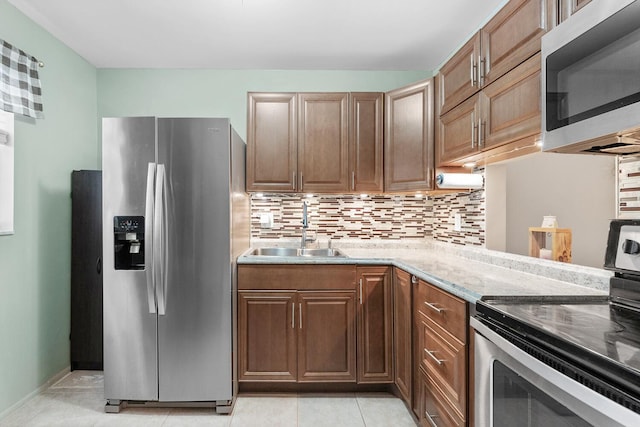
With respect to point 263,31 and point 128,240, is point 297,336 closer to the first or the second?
point 128,240

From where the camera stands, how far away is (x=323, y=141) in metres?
2.94

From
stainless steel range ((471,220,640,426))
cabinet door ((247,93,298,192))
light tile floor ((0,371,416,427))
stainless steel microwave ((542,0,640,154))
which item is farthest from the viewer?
cabinet door ((247,93,298,192))

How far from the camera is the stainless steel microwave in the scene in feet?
3.10

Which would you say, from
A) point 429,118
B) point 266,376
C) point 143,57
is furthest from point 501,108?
point 143,57

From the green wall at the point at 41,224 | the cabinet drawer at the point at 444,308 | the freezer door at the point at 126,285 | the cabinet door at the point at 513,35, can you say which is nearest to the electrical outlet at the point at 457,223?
the cabinet drawer at the point at 444,308

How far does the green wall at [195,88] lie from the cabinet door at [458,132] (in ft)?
3.63

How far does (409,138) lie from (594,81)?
1.72 meters

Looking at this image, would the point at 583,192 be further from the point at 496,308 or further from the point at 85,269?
the point at 85,269

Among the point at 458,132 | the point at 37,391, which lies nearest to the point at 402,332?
the point at 458,132

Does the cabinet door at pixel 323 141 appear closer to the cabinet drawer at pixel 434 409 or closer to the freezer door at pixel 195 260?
the freezer door at pixel 195 260

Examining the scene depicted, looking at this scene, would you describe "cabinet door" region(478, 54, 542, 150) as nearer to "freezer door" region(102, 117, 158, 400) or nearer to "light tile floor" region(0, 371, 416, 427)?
"light tile floor" region(0, 371, 416, 427)

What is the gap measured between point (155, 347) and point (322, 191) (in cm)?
158

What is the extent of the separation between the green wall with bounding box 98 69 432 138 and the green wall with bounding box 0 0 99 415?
0.87 ft

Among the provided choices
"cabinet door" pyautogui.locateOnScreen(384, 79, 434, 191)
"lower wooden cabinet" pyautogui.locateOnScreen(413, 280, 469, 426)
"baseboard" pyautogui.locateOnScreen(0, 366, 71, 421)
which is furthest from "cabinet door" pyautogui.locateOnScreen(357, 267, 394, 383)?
"baseboard" pyautogui.locateOnScreen(0, 366, 71, 421)
